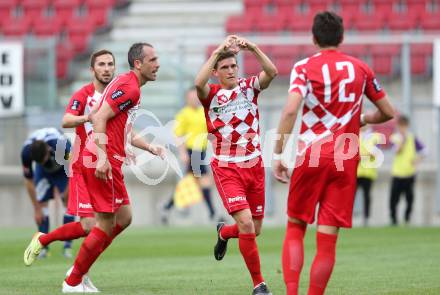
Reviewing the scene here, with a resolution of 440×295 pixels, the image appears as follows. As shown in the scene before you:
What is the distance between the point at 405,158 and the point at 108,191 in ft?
37.9

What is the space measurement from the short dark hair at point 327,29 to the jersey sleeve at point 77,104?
2.98 m

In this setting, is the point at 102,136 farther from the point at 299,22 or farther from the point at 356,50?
the point at 299,22

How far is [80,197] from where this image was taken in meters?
9.56

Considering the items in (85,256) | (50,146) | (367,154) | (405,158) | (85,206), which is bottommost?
(405,158)

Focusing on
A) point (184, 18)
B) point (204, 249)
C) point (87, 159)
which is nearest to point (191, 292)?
point (87, 159)

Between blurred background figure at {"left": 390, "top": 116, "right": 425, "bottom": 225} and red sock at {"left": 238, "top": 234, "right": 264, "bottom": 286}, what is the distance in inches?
442

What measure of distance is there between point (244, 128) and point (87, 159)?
4.55 feet

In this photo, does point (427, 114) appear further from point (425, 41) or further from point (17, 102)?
point (17, 102)

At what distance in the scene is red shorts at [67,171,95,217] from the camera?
9539 millimetres

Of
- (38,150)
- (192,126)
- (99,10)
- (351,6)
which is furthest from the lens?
(99,10)

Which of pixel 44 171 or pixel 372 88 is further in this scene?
pixel 44 171

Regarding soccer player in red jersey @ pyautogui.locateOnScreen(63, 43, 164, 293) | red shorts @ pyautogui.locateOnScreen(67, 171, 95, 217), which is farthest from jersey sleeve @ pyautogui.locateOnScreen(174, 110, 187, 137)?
soccer player in red jersey @ pyautogui.locateOnScreen(63, 43, 164, 293)

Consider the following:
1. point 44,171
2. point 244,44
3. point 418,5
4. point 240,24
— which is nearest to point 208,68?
point 244,44

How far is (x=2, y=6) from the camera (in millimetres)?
26203
